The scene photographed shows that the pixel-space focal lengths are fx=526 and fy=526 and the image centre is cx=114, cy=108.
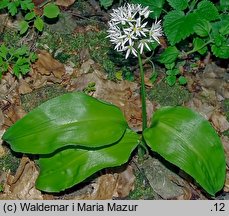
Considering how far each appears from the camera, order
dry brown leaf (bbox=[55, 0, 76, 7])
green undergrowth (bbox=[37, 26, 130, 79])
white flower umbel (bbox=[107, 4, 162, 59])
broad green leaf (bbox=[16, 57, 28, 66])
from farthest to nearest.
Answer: dry brown leaf (bbox=[55, 0, 76, 7]), green undergrowth (bbox=[37, 26, 130, 79]), broad green leaf (bbox=[16, 57, 28, 66]), white flower umbel (bbox=[107, 4, 162, 59])

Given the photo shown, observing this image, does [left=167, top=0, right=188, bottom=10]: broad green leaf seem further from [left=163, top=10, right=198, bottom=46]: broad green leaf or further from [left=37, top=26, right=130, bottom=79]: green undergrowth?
[left=37, top=26, right=130, bottom=79]: green undergrowth

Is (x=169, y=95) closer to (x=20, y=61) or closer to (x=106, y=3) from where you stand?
(x=106, y=3)

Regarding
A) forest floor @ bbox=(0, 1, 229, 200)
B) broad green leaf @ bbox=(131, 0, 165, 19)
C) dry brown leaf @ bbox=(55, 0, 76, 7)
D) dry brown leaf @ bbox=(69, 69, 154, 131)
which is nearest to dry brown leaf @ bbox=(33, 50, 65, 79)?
forest floor @ bbox=(0, 1, 229, 200)

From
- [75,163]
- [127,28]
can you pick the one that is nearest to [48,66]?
[75,163]

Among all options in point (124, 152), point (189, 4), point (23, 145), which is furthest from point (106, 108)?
point (189, 4)

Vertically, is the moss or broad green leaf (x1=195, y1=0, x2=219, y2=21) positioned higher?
broad green leaf (x1=195, y1=0, x2=219, y2=21)

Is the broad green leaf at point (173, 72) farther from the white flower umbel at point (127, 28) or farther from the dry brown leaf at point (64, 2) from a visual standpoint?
the dry brown leaf at point (64, 2)

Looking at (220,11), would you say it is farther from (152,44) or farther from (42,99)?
(42,99)

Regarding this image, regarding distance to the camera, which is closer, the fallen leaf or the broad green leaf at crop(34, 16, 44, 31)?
the fallen leaf
